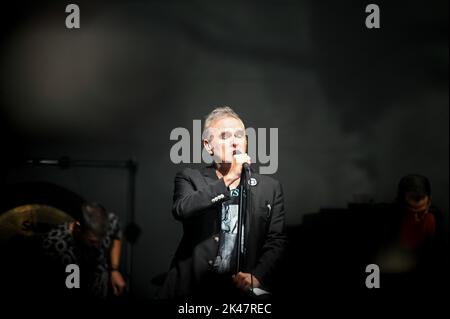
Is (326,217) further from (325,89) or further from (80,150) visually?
(80,150)

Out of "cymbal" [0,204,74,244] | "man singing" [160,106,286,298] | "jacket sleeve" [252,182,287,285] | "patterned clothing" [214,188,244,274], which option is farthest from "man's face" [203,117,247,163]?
"cymbal" [0,204,74,244]

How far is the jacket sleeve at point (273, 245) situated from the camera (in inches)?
143

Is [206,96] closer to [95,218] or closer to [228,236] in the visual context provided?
[228,236]

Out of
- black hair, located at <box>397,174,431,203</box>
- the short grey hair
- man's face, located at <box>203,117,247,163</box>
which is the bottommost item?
black hair, located at <box>397,174,431,203</box>

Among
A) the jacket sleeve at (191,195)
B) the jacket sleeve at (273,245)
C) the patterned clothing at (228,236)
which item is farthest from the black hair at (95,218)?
the jacket sleeve at (273,245)

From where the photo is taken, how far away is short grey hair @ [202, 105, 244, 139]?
378 cm

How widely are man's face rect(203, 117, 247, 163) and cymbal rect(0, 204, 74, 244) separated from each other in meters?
0.97

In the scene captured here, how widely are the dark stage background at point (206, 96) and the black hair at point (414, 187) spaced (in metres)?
0.04

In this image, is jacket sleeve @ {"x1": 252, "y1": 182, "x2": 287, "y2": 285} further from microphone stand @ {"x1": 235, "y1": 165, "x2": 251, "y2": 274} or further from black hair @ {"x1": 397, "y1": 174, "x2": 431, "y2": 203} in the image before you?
black hair @ {"x1": 397, "y1": 174, "x2": 431, "y2": 203}

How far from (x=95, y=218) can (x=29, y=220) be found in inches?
16.0

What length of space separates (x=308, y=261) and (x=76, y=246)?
1413 mm

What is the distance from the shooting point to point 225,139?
372cm

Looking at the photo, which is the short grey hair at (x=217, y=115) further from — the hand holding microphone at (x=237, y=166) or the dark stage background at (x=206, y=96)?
the hand holding microphone at (x=237, y=166)
